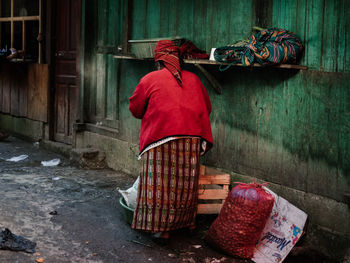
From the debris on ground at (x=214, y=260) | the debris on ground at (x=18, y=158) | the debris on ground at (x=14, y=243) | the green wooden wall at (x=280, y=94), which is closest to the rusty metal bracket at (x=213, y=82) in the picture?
the green wooden wall at (x=280, y=94)

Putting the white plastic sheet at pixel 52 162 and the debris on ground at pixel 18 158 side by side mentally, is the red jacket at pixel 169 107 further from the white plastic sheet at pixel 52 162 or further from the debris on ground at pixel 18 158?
the debris on ground at pixel 18 158

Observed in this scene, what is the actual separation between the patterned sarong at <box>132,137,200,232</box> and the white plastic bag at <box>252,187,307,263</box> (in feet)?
2.63

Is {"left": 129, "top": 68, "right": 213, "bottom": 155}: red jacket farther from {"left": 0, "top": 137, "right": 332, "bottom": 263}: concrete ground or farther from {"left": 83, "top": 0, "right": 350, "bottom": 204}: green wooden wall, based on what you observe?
{"left": 0, "top": 137, "right": 332, "bottom": 263}: concrete ground

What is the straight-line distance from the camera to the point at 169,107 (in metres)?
4.61

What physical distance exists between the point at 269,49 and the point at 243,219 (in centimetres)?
157

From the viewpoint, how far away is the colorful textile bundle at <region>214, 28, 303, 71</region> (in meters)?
4.62

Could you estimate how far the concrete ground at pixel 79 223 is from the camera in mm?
4504

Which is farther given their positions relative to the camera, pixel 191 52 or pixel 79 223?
pixel 191 52

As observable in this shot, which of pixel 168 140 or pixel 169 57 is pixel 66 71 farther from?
pixel 168 140

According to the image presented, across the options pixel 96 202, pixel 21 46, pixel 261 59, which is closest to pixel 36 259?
pixel 96 202

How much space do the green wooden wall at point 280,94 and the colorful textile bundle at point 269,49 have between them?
6.3 inches

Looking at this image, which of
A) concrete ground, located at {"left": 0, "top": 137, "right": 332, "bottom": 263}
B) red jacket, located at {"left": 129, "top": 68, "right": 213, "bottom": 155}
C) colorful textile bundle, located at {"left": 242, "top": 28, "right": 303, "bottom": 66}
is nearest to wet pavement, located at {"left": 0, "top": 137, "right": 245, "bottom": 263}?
concrete ground, located at {"left": 0, "top": 137, "right": 332, "bottom": 263}

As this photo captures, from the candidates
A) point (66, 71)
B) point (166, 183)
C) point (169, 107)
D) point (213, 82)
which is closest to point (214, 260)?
point (166, 183)

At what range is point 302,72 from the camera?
15.8 feet
